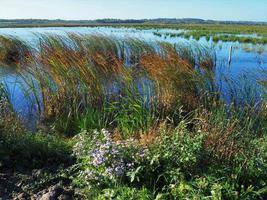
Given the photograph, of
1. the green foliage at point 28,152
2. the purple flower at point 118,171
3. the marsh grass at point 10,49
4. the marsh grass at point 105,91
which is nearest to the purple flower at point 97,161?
the purple flower at point 118,171

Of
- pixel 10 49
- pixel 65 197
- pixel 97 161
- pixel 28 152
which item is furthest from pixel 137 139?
pixel 10 49

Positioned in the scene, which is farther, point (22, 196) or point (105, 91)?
point (105, 91)

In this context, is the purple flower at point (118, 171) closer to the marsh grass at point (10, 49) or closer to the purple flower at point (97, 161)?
the purple flower at point (97, 161)

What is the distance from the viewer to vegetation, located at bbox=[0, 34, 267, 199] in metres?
4.20

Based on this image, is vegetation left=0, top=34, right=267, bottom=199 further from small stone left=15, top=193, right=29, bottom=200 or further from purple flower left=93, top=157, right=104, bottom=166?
small stone left=15, top=193, right=29, bottom=200

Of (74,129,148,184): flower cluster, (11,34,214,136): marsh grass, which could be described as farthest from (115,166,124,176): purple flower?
(11,34,214,136): marsh grass

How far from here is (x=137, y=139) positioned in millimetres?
5891

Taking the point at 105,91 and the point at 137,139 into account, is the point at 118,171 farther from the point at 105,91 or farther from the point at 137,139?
the point at 105,91

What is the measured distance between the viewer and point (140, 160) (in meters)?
4.35

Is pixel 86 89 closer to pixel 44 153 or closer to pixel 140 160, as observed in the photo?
pixel 44 153

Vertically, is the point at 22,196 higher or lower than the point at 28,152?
lower

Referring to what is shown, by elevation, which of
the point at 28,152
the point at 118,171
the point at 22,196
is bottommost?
the point at 22,196

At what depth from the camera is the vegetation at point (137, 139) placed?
420cm

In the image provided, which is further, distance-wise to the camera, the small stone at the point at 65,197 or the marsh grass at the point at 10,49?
the marsh grass at the point at 10,49
